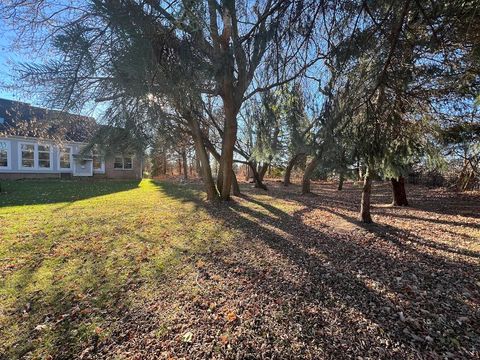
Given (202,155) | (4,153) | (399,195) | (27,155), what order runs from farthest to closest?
1. (27,155)
2. (4,153)
3. (399,195)
4. (202,155)

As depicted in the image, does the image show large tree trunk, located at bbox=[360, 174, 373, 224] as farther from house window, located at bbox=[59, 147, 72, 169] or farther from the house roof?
house window, located at bbox=[59, 147, 72, 169]

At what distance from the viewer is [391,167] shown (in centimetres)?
658

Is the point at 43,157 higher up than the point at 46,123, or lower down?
lower down

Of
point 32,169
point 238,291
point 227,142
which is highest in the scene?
point 227,142

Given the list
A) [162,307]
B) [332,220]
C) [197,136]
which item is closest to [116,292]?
[162,307]

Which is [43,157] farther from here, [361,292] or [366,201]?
[361,292]

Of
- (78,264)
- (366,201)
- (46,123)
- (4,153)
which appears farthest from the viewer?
(4,153)

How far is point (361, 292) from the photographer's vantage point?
290 centimetres

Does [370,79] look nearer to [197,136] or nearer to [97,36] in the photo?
[97,36]

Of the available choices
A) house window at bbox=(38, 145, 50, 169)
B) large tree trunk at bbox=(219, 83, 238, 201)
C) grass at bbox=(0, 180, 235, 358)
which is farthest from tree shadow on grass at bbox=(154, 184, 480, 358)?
house window at bbox=(38, 145, 50, 169)

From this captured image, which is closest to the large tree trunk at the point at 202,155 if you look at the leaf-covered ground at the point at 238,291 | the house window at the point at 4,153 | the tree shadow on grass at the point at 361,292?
the leaf-covered ground at the point at 238,291

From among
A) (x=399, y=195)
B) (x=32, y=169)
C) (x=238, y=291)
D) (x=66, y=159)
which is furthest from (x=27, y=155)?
(x=399, y=195)

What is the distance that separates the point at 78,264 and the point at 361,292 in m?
3.91

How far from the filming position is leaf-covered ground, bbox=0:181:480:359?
210 cm
